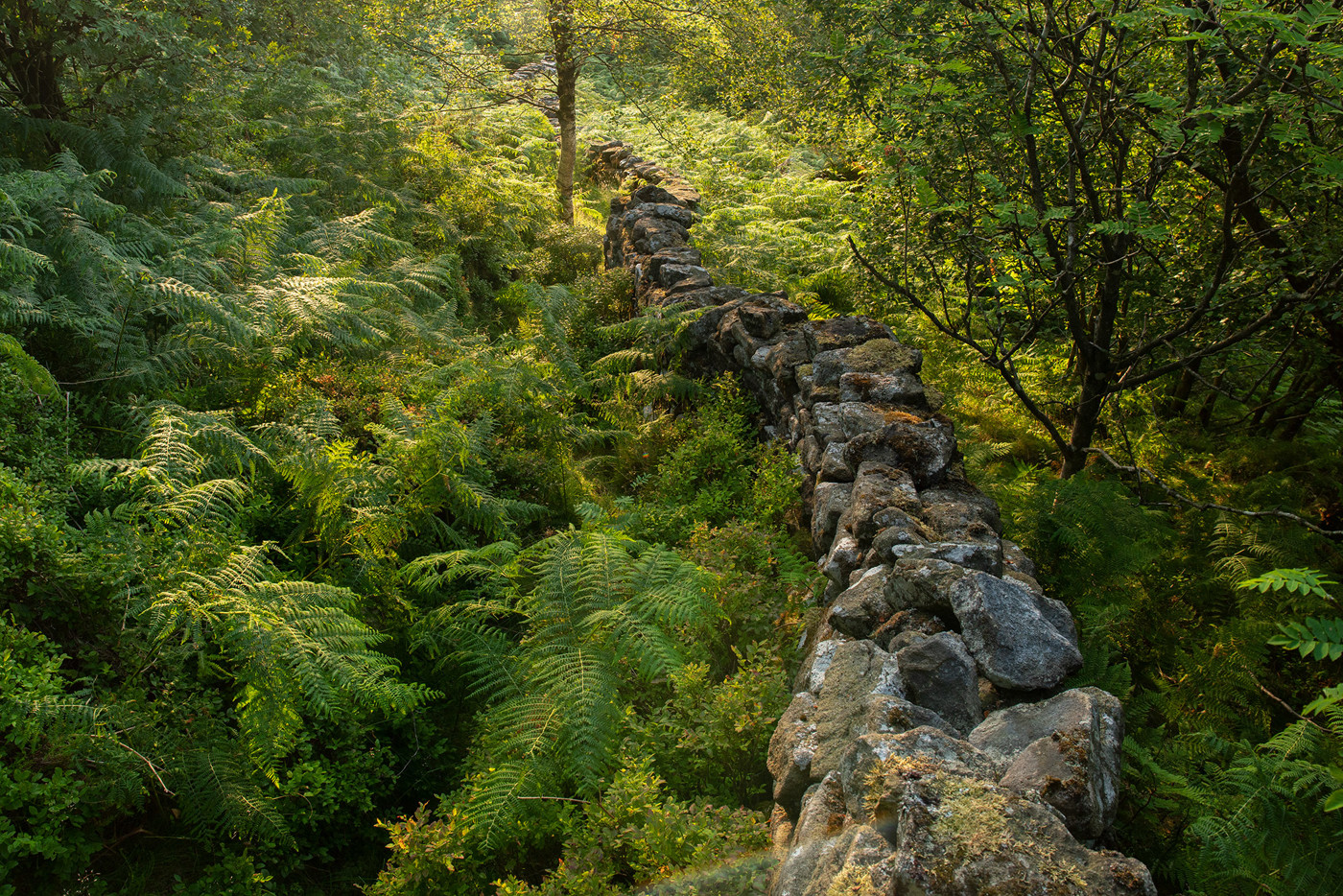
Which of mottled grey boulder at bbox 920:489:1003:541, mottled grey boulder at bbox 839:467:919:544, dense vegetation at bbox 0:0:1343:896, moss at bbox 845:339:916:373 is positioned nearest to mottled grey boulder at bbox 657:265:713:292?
dense vegetation at bbox 0:0:1343:896

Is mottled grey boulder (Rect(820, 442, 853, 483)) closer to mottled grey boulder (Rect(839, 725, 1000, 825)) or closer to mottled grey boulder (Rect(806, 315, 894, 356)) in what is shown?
mottled grey boulder (Rect(806, 315, 894, 356))

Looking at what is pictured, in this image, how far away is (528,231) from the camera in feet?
36.3

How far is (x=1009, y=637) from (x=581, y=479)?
145 inches

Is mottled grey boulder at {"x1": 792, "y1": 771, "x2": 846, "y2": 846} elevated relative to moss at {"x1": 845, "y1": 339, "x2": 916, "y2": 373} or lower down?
lower down

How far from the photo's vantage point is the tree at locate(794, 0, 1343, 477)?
3691 mm

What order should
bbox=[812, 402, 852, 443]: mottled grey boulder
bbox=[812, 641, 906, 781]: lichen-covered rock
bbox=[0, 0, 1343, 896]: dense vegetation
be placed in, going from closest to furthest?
1. bbox=[812, 641, 906, 781]: lichen-covered rock
2. bbox=[0, 0, 1343, 896]: dense vegetation
3. bbox=[812, 402, 852, 443]: mottled grey boulder

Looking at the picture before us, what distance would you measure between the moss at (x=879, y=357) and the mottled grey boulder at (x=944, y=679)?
2.79 meters

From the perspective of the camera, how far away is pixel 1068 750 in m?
2.07

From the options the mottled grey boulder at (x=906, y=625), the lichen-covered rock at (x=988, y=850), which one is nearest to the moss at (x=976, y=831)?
the lichen-covered rock at (x=988, y=850)

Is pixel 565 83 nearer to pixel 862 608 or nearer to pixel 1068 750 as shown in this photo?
pixel 862 608

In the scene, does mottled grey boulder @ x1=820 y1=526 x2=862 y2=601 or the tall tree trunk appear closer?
mottled grey boulder @ x1=820 y1=526 x2=862 y2=601

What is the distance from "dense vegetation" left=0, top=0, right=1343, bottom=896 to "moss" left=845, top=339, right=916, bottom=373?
405mm

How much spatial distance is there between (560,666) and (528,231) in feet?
29.4

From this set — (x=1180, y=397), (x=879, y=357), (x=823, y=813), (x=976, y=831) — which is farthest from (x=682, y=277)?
(x=976, y=831)
